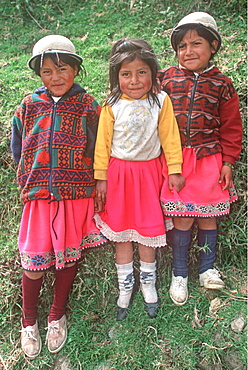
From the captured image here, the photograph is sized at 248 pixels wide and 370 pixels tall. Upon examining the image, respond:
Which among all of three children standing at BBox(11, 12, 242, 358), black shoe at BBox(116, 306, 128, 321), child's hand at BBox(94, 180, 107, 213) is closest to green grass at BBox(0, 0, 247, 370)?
black shoe at BBox(116, 306, 128, 321)

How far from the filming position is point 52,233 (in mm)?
2383

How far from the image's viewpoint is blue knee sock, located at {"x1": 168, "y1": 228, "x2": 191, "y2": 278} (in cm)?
263

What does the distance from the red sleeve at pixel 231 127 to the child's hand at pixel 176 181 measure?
1.20 ft

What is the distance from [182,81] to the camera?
8.41 ft

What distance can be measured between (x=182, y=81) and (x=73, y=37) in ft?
9.90

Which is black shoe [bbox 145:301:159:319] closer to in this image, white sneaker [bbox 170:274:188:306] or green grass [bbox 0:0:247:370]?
green grass [bbox 0:0:247:370]

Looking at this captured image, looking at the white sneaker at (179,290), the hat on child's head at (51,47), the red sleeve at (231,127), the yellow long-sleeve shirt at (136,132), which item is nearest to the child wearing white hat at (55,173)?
the hat on child's head at (51,47)

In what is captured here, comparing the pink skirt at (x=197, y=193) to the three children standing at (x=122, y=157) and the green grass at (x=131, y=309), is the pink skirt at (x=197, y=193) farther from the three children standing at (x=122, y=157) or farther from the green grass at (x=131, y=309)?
the green grass at (x=131, y=309)

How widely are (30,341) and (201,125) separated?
6.53 feet

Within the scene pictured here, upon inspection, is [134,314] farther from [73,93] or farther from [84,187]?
[73,93]

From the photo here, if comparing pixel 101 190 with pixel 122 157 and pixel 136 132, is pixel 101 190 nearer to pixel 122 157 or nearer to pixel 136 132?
pixel 122 157

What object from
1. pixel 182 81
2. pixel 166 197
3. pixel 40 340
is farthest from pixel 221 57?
pixel 40 340

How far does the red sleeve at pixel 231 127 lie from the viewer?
255 centimetres

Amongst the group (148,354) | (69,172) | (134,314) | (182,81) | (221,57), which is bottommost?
(148,354)
